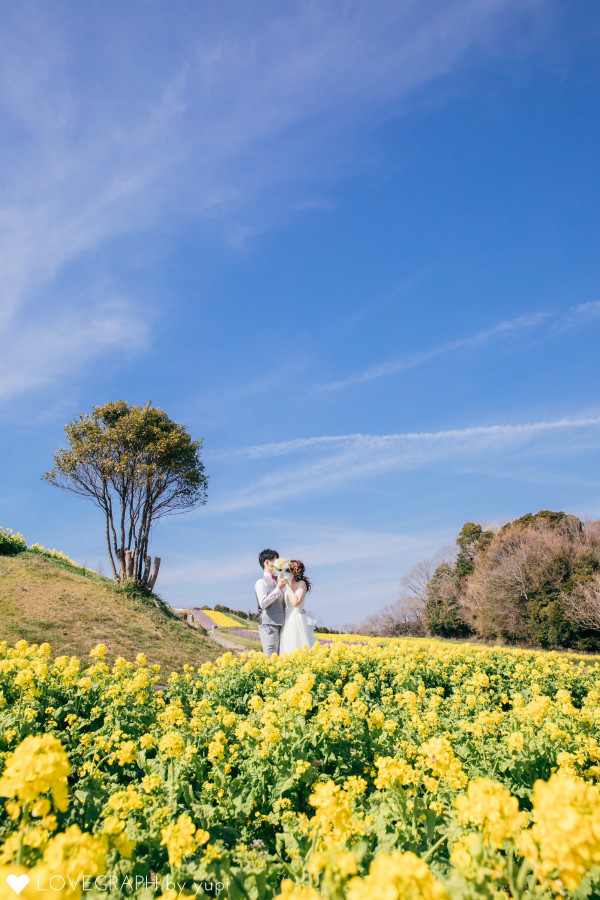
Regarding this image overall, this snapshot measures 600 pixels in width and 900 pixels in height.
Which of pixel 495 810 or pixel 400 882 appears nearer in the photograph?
pixel 400 882

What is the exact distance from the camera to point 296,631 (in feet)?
34.3

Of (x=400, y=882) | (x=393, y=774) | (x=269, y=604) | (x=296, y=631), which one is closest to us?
Answer: (x=400, y=882)

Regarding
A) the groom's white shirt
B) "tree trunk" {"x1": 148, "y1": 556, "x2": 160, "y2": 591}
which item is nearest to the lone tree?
"tree trunk" {"x1": 148, "y1": 556, "x2": 160, "y2": 591}

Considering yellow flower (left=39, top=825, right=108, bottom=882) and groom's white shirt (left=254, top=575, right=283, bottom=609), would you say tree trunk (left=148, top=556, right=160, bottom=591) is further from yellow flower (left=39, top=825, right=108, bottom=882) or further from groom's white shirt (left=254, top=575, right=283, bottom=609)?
yellow flower (left=39, top=825, right=108, bottom=882)

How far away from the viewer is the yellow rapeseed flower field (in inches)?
83.0

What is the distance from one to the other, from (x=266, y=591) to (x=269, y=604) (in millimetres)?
261

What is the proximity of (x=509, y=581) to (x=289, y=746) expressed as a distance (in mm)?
35369

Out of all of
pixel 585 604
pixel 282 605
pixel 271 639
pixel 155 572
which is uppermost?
pixel 155 572

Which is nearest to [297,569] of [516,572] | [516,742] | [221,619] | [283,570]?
[283,570]

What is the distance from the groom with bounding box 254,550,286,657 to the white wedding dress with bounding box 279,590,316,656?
0.22 m

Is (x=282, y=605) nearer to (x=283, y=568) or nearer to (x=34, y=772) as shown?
(x=283, y=568)

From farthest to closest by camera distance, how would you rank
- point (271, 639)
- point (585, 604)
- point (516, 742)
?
point (585, 604) → point (271, 639) → point (516, 742)

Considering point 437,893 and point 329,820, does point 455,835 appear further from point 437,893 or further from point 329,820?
point 437,893

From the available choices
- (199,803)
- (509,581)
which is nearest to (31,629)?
(199,803)
